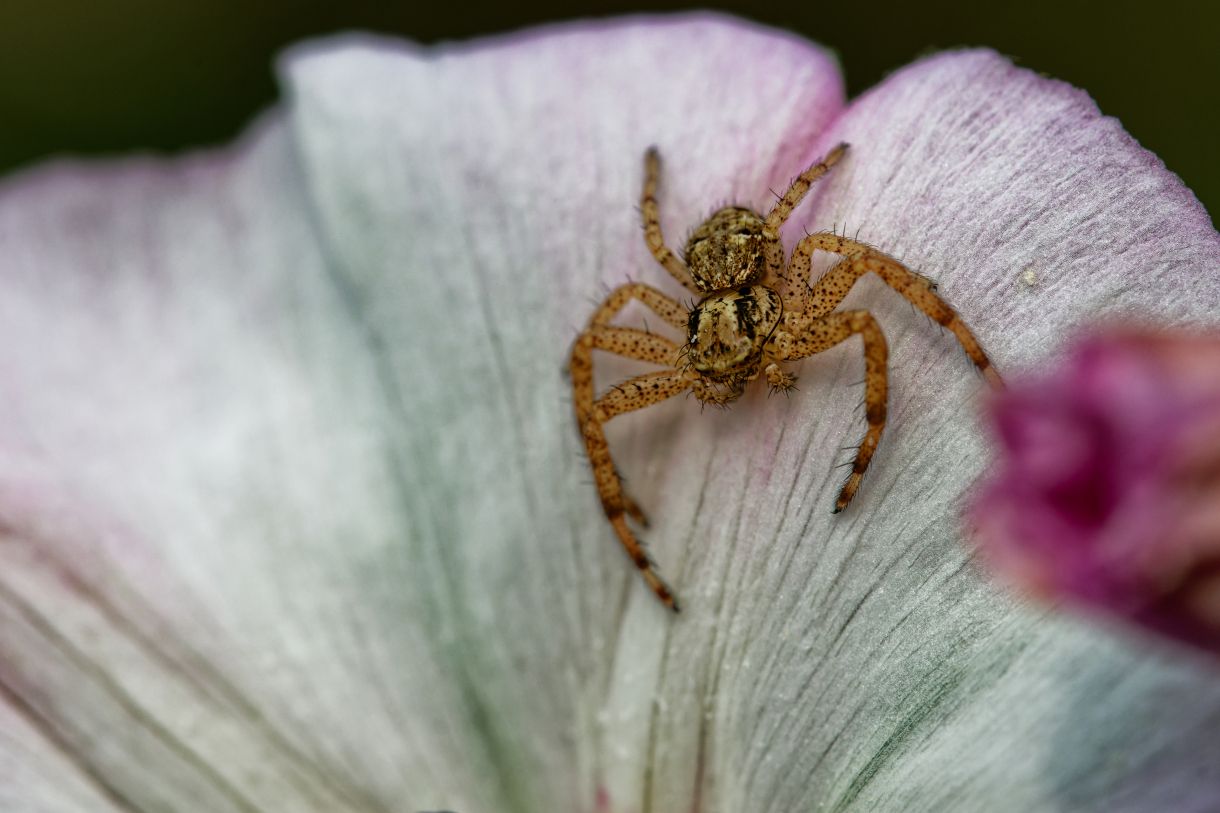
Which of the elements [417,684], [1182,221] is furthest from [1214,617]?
[417,684]

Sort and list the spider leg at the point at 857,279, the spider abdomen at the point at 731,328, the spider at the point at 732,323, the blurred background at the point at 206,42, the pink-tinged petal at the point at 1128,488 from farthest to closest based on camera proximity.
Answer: the blurred background at the point at 206,42
the spider abdomen at the point at 731,328
the spider at the point at 732,323
the spider leg at the point at 857,279
the pink-tinged petal at the point at 1128,488

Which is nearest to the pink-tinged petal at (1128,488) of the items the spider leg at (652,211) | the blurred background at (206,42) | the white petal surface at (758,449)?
the white petal surface at (758,449)

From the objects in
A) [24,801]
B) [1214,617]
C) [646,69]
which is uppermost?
[646,69]

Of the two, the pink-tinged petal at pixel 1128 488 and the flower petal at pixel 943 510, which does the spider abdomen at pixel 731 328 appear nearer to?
the flower petal at pixel 943 510

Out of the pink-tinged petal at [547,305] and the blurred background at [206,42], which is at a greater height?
the blurred background at [206,42]

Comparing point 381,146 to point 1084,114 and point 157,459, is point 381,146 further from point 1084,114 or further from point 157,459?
point 1084,114

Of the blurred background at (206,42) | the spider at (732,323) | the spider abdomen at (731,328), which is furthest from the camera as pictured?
the blurred background at (206,42)

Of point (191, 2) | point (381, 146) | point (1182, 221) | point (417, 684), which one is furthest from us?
point (191, 2)

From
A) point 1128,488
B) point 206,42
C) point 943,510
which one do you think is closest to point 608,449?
point 943,510

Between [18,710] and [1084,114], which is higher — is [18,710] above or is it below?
below
